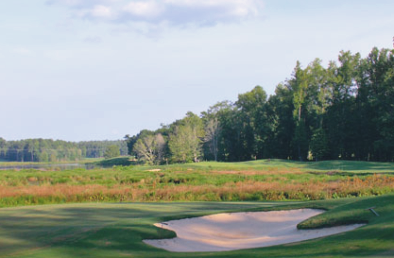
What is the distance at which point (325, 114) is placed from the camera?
66438 millimetres

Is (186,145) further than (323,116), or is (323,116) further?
(186,145)

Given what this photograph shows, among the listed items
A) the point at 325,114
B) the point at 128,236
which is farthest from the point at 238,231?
the point at 325,114

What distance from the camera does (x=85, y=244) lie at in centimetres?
911

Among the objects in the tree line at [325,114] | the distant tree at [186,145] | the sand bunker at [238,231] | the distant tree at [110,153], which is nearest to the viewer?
the sand bunker at [238,231]

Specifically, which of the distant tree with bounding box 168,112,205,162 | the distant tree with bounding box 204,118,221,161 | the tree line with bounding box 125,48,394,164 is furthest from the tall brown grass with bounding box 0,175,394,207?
the distant tree with bounding box 204,118,221,161

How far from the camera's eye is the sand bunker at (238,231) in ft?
32.4

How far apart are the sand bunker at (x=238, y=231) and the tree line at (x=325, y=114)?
156 ft

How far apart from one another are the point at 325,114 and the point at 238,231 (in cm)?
5763

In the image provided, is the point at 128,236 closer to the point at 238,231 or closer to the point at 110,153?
the point at 238,231

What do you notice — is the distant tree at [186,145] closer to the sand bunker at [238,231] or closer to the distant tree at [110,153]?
the sand bunker at [238,231]

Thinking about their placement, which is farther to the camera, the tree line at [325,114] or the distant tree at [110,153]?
the distant tree at [110,153]

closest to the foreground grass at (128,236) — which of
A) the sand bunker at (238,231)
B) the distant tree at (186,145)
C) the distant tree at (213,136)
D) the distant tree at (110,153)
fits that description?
the sand bunker at (238,231)

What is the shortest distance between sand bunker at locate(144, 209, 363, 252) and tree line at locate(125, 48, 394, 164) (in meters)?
47.5

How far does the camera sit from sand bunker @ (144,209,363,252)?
9867mm
